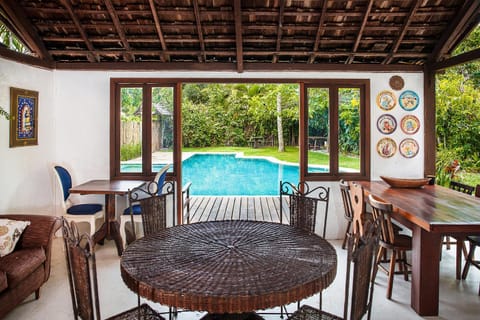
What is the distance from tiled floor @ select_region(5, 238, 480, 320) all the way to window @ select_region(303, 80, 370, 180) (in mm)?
1697

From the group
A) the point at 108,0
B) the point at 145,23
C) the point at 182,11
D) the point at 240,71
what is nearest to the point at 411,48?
the point at 240,71

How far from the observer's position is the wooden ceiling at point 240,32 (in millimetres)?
4391

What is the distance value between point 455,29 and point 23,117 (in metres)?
5.64

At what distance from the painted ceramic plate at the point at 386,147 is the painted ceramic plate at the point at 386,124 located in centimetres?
14

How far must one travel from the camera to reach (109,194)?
4.54m

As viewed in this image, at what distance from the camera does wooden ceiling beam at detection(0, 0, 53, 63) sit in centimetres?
423

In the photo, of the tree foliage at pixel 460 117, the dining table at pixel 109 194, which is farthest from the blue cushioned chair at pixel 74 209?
the tree foliage at pixel 460 117

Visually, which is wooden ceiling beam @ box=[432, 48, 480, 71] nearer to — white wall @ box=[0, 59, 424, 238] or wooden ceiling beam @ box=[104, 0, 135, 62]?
white wall @ box=[0, 59, 424, 238]

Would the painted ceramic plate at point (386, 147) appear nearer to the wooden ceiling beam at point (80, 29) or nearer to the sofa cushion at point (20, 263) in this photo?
the wooden ceiling beam at point (80, 29)

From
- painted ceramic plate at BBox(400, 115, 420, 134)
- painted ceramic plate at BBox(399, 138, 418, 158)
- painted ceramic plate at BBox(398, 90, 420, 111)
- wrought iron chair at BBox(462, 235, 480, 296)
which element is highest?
painted ceramic plate at BBox(398, 90, 420, 111)

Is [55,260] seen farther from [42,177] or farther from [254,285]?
[254,285]

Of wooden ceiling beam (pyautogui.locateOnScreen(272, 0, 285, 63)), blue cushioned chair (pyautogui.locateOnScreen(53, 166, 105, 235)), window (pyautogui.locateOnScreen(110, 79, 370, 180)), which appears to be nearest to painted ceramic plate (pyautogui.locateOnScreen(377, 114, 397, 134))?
window (pyautogui.locateOnScreen(110, 79, 370, 180))

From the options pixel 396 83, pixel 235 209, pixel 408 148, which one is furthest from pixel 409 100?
pixel 235 209

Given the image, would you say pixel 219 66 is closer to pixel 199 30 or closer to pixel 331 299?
pixel 199 30
